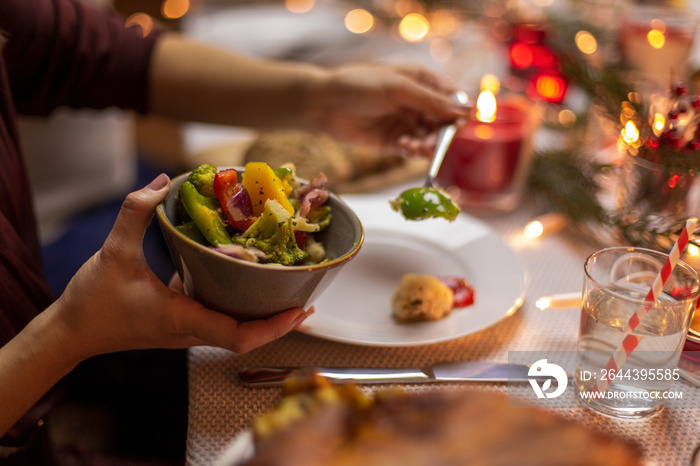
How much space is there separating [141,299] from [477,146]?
2.44 feet

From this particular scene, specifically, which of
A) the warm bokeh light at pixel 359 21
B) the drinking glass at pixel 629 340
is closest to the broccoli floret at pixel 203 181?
the drinking glass at pixel 629 340

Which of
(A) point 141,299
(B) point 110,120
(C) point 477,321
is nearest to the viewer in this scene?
(A) point 141,299

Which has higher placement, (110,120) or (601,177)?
(601,177)

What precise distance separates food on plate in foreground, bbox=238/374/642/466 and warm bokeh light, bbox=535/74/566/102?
4.13 feet

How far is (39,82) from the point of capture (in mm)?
1046

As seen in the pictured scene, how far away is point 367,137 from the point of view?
1.16 meters

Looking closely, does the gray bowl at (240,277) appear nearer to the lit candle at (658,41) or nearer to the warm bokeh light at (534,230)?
the warm bokeh light at (534,230)

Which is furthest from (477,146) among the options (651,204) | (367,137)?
(651,204)

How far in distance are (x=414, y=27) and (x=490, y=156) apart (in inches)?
44.9

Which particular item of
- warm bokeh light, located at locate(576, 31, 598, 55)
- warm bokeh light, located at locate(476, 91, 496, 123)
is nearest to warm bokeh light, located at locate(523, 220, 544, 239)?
warm bokeh light, located at locate(476, 91, 496, 123)

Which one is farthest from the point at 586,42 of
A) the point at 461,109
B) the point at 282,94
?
the point at 282,94

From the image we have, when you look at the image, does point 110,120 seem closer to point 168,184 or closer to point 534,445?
point 168,184

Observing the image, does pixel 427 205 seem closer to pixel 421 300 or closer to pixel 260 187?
pixel 421 300

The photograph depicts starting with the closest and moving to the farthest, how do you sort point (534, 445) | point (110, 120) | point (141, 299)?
point (534, 445), point (141, 299), point (110, 120)
